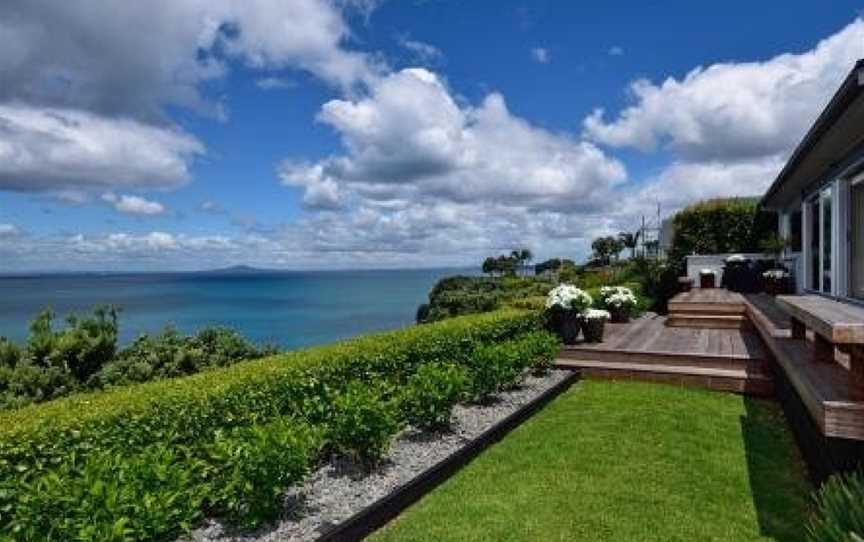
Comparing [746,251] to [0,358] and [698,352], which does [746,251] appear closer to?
[698,352]

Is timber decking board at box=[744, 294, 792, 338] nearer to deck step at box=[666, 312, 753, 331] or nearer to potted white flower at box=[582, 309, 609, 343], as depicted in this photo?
deck step at box=[666, 312, 753, 331]

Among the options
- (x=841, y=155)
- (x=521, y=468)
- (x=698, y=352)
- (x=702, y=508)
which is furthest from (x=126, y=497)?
(x=841, y=155)

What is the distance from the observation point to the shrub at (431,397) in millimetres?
6262

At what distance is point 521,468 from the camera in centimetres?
578

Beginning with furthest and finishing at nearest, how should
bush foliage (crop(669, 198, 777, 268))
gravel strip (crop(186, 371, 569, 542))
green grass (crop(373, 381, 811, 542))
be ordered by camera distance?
bush foliage (crop(669, 198, 777, 268)), green grass (crop(373, 381, 811, 542)), gravel strip (crop(186, 371, 569, 542))

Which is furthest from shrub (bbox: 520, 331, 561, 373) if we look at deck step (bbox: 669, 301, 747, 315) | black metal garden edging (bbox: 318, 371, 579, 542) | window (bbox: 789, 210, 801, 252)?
window (bbox: 789, 210, 801, 252)

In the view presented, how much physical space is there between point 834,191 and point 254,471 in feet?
34.8

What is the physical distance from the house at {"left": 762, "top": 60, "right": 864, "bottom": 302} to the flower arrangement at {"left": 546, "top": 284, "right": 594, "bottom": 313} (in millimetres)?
4135

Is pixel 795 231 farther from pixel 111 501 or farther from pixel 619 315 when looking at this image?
pixel 111 501

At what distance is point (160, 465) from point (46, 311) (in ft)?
15.3

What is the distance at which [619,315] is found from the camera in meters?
14.8

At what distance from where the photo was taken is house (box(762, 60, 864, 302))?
6.95 meters

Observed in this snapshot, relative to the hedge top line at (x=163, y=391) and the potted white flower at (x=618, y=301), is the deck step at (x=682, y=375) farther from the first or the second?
the potted white flower at (x=618, y=301)

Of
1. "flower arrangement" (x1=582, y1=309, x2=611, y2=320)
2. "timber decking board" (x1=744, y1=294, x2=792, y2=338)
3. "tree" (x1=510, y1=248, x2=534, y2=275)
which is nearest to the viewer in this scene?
"timber decking board" (x1=744, y1=294, x2=792, y2=338)
